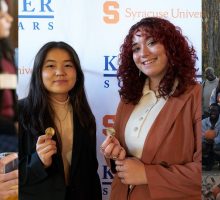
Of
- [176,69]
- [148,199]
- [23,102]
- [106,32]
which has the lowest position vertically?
[148,199]

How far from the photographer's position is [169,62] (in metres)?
1.40

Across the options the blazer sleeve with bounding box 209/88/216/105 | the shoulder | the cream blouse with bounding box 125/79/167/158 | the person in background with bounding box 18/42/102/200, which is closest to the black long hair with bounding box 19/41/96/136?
the person in background with bounding box 18/42/102/200

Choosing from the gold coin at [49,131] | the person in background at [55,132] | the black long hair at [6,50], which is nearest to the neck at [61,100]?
the person in background at [55,132]

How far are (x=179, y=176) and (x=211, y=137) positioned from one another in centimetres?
23

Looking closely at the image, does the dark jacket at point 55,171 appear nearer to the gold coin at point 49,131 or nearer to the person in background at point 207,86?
the gold coin at point 49,131

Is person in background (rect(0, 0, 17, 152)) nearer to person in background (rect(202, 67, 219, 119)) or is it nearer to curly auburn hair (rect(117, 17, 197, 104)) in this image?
curly auburn hair (rect(117, 17, 197, 104))

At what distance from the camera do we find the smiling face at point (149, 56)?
4.60 ft

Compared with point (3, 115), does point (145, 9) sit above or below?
above

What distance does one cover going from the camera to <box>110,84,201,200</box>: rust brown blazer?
1.40m

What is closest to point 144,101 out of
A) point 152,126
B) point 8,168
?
point 152,126

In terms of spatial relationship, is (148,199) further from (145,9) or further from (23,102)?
(145,9)

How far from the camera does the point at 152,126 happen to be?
141cm

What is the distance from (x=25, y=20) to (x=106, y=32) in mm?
334

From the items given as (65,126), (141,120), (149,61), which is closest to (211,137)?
(141,120)
